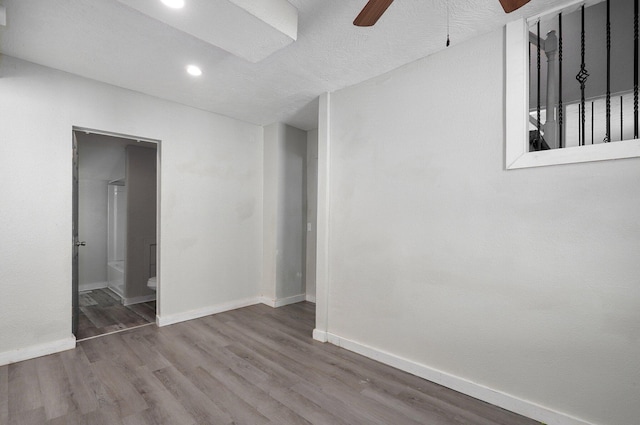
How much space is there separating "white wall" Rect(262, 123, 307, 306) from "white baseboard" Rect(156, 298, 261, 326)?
296mm

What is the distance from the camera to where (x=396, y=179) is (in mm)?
2738

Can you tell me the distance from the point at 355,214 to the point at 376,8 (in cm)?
188

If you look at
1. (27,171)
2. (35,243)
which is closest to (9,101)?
(27,171)

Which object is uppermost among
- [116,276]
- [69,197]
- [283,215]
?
[69,197]

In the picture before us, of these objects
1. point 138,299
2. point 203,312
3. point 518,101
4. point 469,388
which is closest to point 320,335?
point 469,388

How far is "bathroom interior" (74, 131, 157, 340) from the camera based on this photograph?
13.6 ft

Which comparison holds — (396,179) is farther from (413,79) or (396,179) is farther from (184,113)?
(184,113)

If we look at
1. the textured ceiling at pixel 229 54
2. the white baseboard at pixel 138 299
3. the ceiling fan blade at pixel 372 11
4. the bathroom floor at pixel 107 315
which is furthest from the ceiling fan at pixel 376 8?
the white baseboard at pixel 138 299

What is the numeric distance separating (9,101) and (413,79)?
11.2 feet

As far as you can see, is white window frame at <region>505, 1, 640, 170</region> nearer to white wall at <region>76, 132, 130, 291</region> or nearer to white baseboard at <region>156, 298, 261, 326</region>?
white baseboard at <region>156, 298, 261, 326</region>

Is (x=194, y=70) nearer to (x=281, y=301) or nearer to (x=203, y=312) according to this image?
(x=203, y=312)

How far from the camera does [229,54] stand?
8.48 feet

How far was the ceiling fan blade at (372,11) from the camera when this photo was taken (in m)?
1.38

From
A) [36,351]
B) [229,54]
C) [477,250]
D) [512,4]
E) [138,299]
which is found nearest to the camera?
[512,4]
